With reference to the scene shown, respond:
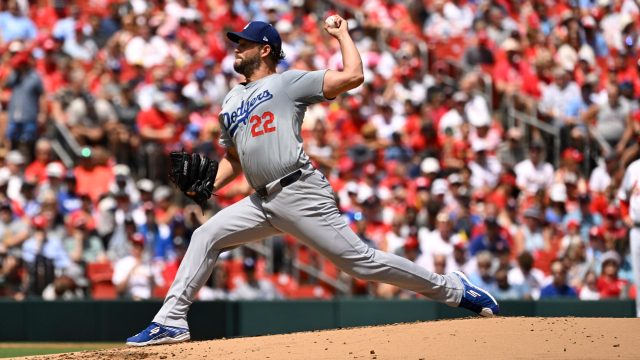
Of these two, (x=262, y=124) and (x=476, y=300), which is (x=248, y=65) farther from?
(x=476, y=300)

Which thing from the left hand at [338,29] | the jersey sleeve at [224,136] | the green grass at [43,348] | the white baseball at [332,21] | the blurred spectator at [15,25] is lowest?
the green grass at [43,348]

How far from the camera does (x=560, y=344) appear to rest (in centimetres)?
668

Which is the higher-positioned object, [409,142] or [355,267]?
[409,142]

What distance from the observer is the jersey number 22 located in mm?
→ 6980

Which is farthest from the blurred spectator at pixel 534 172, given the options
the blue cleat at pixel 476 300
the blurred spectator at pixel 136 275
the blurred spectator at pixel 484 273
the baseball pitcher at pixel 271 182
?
the baseball pitcher at pixel 271 182

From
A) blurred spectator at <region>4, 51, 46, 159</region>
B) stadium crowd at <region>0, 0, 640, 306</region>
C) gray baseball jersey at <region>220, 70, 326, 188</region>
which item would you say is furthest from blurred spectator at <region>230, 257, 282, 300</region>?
gray baseball jersey at <region>220, 70, 326, 188</region>

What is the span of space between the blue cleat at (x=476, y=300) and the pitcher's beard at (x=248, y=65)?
70.2 inches

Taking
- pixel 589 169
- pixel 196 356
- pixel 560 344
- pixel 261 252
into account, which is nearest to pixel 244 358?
pixel 196 356

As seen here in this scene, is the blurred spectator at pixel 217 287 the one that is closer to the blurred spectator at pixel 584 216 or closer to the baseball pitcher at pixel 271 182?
the blurred spectator at pixel 584 216

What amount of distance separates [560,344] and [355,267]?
48.4 inches

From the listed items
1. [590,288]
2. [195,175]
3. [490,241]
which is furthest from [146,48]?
[195,175]

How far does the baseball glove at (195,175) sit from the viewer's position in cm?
736

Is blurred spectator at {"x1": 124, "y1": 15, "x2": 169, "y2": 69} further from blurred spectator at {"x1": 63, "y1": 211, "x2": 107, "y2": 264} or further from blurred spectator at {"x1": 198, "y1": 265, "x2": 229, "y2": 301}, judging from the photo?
blurred spectator at {"x1": 198, "y1": 265, "x2": 229, "y2": 301}

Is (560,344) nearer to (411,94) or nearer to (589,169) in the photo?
(589,169)
